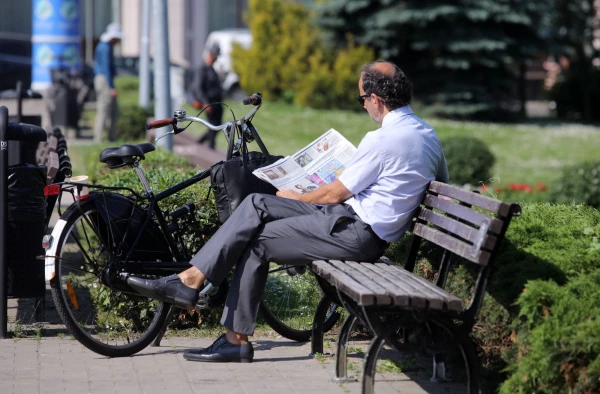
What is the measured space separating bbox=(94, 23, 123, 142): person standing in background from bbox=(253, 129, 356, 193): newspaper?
12567 millimetres

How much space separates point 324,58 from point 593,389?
2293 cm

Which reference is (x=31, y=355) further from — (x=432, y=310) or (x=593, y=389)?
(x=593, y=389)

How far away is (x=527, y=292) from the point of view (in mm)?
4043

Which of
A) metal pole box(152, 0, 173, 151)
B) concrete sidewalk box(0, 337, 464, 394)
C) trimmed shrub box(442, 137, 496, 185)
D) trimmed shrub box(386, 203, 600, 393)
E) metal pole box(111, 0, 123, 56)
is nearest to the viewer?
trimmed shrub box(386, 203, 600, 393)

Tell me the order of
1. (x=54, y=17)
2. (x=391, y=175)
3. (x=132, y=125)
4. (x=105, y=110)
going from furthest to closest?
(x=54, y=17) < (x=105, y=110) < (x=132, y=125) < (x=391, y=175)

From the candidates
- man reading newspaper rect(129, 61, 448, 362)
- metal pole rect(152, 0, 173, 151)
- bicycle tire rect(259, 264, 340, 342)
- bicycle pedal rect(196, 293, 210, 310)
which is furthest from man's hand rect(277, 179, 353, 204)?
metal pole rect(152, 0, 173, 151)

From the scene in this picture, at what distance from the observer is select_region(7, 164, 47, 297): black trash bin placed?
5.53 meters

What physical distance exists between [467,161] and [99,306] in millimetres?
10651

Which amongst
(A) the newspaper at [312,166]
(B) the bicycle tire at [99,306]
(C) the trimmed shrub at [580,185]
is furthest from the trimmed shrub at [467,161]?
(A) the newspaper at [312,166]

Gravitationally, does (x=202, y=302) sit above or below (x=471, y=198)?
below

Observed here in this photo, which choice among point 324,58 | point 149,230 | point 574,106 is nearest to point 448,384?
point 149,230

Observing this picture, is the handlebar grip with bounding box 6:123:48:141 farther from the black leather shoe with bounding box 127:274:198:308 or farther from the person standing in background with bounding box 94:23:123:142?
the person standing in background with bounding box 94:23:123:142

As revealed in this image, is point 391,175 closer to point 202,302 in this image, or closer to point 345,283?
point 345,283

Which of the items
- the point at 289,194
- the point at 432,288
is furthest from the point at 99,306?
the point at 432,288
